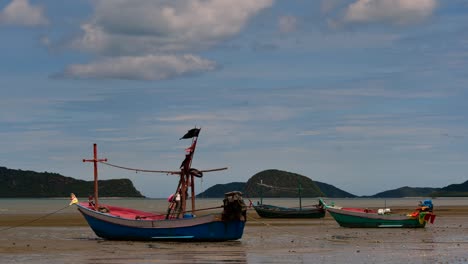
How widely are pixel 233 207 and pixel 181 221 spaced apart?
8.88 ft

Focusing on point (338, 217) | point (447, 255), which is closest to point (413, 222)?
point (338, 217)

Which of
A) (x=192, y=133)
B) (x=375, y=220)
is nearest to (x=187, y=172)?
(x=192, y=133)

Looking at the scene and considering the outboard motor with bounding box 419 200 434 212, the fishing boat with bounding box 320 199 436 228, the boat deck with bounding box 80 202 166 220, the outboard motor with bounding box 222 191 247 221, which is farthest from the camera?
the outboard motor with bounding box 419 200 434 212

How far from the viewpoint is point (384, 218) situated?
57.4 m

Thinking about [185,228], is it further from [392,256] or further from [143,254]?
[392,256]

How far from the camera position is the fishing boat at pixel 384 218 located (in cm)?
5694

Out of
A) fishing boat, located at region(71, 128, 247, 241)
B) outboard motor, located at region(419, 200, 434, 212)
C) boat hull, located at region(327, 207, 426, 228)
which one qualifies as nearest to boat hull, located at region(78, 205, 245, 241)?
fishing boat, located at region(71, 128, 247, 241)

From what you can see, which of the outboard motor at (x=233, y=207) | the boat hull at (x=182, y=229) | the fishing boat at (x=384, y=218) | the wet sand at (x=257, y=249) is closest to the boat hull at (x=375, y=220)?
the fishing boat at (x=384, y=218)

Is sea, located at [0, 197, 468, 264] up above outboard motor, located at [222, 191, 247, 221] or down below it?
below

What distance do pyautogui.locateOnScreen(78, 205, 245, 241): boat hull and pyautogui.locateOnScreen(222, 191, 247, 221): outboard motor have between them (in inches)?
9.3

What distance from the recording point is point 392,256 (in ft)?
112

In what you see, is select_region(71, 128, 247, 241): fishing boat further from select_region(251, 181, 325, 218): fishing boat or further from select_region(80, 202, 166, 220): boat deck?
select_region(251, 181, 325, 218): fishing boat

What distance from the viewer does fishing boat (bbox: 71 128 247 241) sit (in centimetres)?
4159

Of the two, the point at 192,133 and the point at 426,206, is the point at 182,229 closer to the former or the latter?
the point at 192,133
